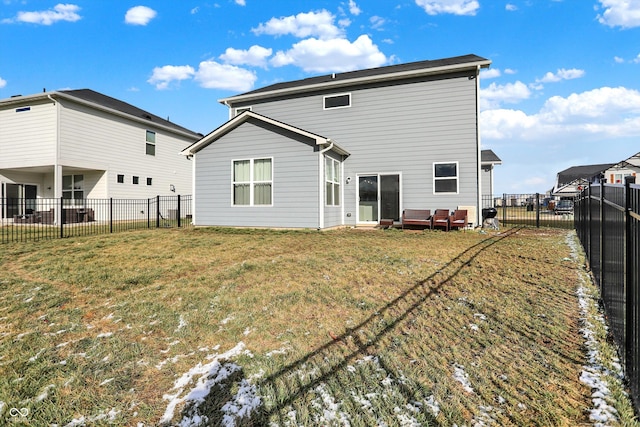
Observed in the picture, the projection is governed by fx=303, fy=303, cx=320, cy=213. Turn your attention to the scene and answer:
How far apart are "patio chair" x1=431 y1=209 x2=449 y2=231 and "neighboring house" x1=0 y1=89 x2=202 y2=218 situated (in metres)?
17.7

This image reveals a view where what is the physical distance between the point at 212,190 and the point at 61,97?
10192 mm

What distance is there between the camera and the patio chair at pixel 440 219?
11.6 meters

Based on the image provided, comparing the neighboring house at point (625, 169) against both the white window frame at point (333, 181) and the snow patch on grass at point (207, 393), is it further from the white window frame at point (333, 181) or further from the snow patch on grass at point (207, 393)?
the snow patch on grass at point (207, 393)

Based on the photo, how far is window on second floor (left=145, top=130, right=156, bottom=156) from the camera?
20.9 meters

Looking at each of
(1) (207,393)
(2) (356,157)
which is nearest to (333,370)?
(1) (207,393)

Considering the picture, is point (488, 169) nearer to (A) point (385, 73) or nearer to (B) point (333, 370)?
(A) point (385, 73)

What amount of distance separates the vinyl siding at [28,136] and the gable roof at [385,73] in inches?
357

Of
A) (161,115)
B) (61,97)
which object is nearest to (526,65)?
(61,97)

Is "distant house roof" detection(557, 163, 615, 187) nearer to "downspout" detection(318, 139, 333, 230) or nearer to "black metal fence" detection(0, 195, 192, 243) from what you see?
"downspout" detection(318, 139, 333, 230)

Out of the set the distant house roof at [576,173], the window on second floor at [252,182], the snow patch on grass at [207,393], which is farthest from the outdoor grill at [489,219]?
the distant house roof at [576,173]

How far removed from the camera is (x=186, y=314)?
408 centimetres

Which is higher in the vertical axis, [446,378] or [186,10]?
[186,10]

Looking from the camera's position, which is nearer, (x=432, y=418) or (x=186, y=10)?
(x=432, y=418)

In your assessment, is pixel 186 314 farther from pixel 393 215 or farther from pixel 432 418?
pixel 393 215
